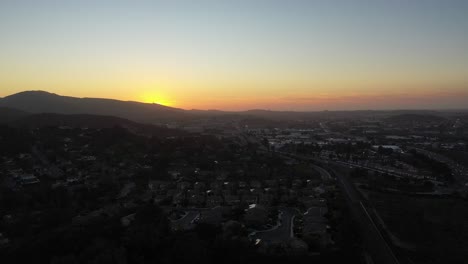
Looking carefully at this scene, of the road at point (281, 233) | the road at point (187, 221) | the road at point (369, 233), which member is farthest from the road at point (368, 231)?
the road at point (187, 221)

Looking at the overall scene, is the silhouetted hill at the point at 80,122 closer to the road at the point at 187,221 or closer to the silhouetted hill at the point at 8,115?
the silhouetted hill at the point at 8,115

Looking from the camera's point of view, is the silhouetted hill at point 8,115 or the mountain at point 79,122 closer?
the mountain at point 79,122

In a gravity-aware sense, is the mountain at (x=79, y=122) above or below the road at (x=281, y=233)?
above

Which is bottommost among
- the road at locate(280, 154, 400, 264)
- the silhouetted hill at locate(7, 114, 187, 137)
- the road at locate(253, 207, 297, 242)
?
the road at locate(280, 154, 400, 264)

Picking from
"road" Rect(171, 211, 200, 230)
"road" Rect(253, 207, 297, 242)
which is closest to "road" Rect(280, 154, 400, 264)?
"road" Rect(253, 207, 297, 242)

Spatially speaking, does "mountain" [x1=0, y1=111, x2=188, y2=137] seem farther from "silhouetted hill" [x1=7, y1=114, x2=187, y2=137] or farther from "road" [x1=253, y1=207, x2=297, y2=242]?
"road" [x1=253, y1=207, x2=297, y2=242]

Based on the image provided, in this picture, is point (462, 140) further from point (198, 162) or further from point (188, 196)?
point (188, 196)

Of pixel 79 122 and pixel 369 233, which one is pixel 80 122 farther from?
pixel 369 233

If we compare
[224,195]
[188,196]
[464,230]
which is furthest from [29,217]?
[464,230]

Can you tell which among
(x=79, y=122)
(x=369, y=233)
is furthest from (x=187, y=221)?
(x=79, y=122)
